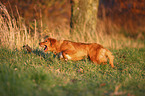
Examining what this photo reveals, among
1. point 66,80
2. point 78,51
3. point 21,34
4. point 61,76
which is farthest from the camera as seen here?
point 21,34

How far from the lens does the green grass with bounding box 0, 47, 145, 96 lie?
2936mm

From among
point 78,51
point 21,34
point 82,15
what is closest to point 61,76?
point 78,51

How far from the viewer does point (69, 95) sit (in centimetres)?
299

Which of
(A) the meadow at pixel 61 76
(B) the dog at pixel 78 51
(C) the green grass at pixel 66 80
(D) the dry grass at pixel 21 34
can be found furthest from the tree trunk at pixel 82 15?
(C) the green grass at pixel 66 80

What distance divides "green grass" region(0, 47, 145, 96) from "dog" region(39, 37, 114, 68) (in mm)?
214

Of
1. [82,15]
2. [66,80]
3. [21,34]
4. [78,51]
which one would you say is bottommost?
[66,80]

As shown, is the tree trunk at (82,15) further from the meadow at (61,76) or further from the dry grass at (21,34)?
the meadow at (61,76)

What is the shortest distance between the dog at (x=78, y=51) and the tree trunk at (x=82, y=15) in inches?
114

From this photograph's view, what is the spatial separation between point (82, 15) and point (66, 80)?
5.01 m

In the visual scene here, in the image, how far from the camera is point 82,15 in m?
7.87

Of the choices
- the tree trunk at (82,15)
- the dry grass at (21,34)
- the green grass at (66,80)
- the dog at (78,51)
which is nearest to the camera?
the green grass at (66,80)

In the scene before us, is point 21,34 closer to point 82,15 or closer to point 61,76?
point 82,15

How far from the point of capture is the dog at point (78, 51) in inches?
189

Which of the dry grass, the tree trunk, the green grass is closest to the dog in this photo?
the green grass
